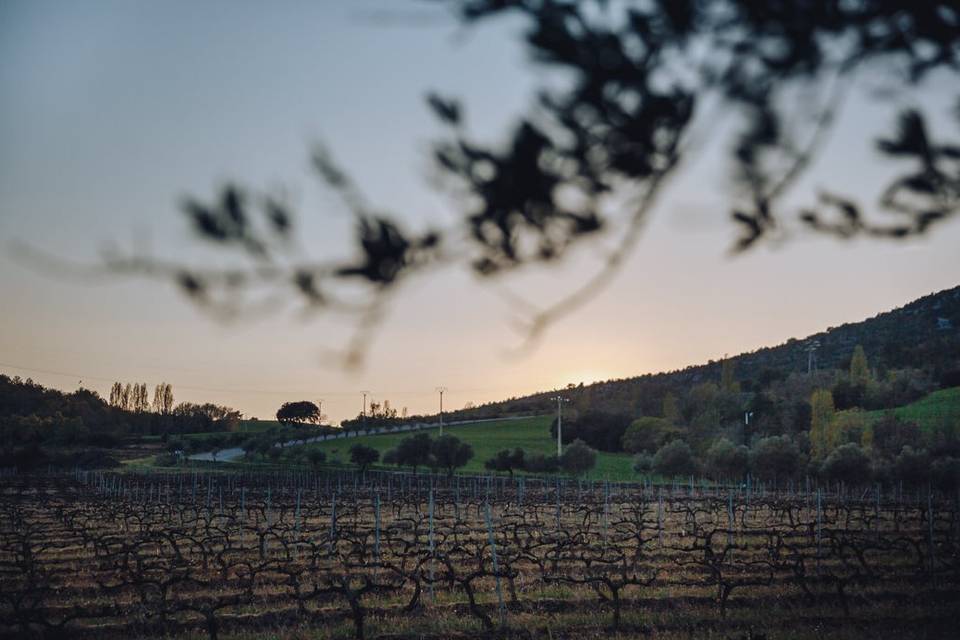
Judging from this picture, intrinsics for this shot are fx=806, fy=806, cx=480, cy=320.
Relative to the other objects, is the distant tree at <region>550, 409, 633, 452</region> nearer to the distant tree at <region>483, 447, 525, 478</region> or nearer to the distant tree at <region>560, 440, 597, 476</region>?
the distant tree at <region>483, 447, 525, 478</region>

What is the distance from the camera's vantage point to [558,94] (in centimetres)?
279

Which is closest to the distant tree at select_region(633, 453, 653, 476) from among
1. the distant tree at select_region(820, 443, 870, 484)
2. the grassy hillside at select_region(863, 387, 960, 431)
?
the distant tree at select_region(820, 443, 870, 484)

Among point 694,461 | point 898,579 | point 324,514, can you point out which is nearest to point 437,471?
point 694,461

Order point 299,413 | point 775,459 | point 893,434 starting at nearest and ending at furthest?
point 775,459, point 893,434, point 299,413

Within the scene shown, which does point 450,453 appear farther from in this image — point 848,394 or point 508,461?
point 848,394

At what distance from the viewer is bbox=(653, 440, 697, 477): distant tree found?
53.8 m

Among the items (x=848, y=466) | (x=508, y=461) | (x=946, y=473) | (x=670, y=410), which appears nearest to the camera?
(x=946, y=473)

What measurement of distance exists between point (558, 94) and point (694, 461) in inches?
2133

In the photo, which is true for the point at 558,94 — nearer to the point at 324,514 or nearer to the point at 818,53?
the point at 818,53

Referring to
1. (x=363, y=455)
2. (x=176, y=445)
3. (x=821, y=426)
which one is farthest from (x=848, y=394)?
(x=176, y=445)

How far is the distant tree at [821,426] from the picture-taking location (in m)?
56.9

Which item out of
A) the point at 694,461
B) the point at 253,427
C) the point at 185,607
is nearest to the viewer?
the point at 185,607

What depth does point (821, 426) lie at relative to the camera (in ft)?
209

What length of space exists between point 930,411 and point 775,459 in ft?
89.3
